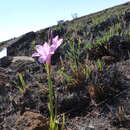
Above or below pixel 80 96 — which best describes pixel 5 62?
above

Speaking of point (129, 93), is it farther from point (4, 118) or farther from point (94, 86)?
point (4, 118)

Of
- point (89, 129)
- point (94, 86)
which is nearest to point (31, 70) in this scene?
point (94, 86)

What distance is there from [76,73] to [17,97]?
2.13 ft

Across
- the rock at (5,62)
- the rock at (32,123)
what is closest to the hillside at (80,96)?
the rock at (32,123)

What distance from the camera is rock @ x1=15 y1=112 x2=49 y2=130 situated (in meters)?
2.28

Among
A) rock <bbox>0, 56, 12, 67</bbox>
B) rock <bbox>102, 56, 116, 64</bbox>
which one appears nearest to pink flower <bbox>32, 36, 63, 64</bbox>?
rock <bbox>102, 56, 116, 64</bbox>

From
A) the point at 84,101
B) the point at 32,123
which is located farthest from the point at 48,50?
the point at 84,101

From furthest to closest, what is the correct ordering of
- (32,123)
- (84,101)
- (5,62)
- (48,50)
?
(5,62), (84,101), (32,123), (48,50)

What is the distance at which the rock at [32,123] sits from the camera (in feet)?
7.48

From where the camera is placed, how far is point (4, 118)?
2881mm

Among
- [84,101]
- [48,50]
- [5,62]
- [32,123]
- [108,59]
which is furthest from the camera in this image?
[5,62]

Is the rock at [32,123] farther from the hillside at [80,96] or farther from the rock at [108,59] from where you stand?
the rock at [108,59]

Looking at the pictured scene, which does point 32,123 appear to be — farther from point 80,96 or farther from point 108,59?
point 108,59

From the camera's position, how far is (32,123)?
2318 mm
